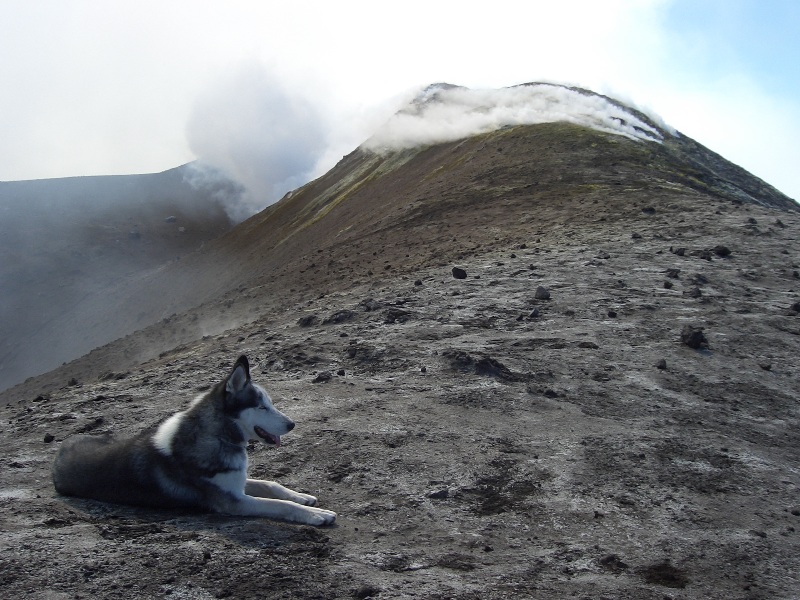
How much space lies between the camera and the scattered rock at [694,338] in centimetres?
1380

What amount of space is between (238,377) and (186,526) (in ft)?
5.03

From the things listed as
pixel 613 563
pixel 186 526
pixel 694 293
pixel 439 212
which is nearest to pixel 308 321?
pixel 694 293

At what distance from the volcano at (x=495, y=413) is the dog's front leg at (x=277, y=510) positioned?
0.52 feet

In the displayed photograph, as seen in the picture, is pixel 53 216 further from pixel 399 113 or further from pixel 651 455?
pixel 651 455

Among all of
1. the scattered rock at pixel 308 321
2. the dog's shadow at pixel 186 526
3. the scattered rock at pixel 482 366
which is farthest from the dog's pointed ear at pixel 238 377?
the scattered rock at pixel 308 321

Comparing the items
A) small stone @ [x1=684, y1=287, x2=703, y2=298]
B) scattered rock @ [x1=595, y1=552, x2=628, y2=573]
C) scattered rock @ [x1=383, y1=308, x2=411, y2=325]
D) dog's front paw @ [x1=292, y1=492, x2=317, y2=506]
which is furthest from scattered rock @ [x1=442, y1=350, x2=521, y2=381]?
small stone @ [x1=684, y1=287, x2=703, y2=298]

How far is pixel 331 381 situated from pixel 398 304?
434cm

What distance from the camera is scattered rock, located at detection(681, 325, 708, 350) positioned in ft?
45.3

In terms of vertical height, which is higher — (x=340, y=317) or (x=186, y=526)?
(x=340, y=317)

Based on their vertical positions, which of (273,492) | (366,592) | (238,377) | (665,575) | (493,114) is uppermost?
(493,114)

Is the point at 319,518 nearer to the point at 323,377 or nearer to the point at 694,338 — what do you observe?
the point at 323,377

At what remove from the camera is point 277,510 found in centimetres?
770

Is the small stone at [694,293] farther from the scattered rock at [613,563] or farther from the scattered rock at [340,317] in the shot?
the scattered rock at [613,563]

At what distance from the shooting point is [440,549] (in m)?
7.32
